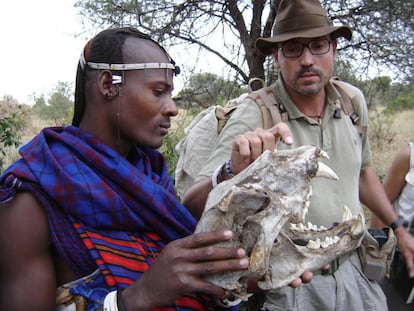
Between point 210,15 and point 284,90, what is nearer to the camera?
point 284,90

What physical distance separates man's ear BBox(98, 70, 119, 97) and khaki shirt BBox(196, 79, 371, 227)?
2.08 feet

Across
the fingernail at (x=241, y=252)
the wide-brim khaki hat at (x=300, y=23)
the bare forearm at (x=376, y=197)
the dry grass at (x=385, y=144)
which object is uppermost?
the wide-brim khaki hat at (x=300, y=23)

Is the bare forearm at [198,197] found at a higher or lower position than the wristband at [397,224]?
higher

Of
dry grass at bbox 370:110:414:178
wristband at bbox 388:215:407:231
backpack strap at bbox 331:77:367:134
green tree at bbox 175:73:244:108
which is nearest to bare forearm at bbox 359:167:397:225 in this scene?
wristband at bbox 388:215:407:231

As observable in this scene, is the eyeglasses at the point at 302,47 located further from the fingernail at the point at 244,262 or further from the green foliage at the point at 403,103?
the green foliage at the point at 403,103

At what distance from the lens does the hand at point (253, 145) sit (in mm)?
1621

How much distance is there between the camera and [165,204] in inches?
62.1

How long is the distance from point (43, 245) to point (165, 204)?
0.41 metres

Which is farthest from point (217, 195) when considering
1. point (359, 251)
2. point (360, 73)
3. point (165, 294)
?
point (360, 73)

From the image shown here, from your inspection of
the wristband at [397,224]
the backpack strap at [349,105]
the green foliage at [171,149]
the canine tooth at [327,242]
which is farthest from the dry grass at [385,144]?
the canine tooth at [327,242]

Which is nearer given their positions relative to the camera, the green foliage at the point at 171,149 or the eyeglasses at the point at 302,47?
the eyeglasses at the point at 302,47

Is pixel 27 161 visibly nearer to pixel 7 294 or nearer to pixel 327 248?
pixel 7 294

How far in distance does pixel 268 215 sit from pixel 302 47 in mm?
1347

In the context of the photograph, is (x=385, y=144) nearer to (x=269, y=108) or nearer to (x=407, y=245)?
(x=407, y=245)
